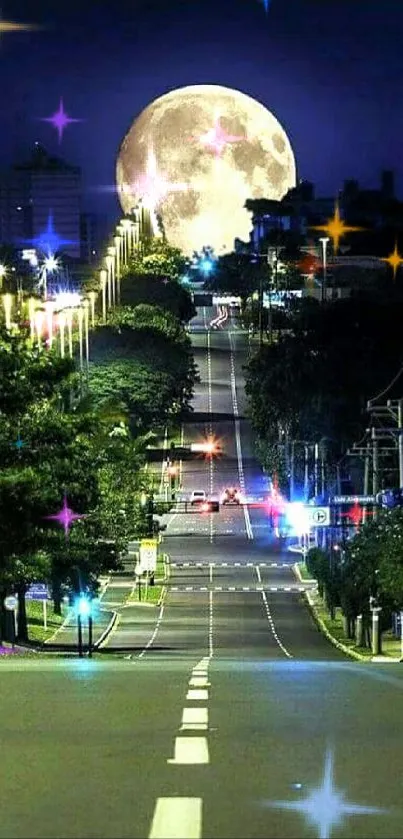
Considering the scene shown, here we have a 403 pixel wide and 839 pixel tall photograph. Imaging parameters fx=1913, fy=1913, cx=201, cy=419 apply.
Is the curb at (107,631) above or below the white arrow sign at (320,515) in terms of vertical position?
below

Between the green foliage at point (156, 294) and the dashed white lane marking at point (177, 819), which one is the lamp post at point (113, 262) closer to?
the green foliage at point (156, 294)

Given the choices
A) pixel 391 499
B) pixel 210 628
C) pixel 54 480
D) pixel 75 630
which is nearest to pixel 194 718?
pixel 54 480

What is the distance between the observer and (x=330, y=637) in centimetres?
7938

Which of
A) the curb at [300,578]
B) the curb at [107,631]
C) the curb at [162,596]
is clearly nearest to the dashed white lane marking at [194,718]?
the curb at [107,631]

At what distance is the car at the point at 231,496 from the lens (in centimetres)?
12319

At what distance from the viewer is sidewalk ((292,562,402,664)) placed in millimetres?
62469

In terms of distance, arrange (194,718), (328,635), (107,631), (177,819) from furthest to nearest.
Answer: (328,635) < (107,631) < (194,718) < (177,819)

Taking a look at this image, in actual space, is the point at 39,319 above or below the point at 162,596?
above

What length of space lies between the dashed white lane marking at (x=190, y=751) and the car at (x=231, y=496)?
109786 mm

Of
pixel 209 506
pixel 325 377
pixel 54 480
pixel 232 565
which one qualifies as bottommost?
pixel 232 565

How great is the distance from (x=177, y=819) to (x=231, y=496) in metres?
114

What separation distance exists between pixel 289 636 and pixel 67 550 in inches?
1199

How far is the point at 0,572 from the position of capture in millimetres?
44375

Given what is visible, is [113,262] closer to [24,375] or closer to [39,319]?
[39,319]
